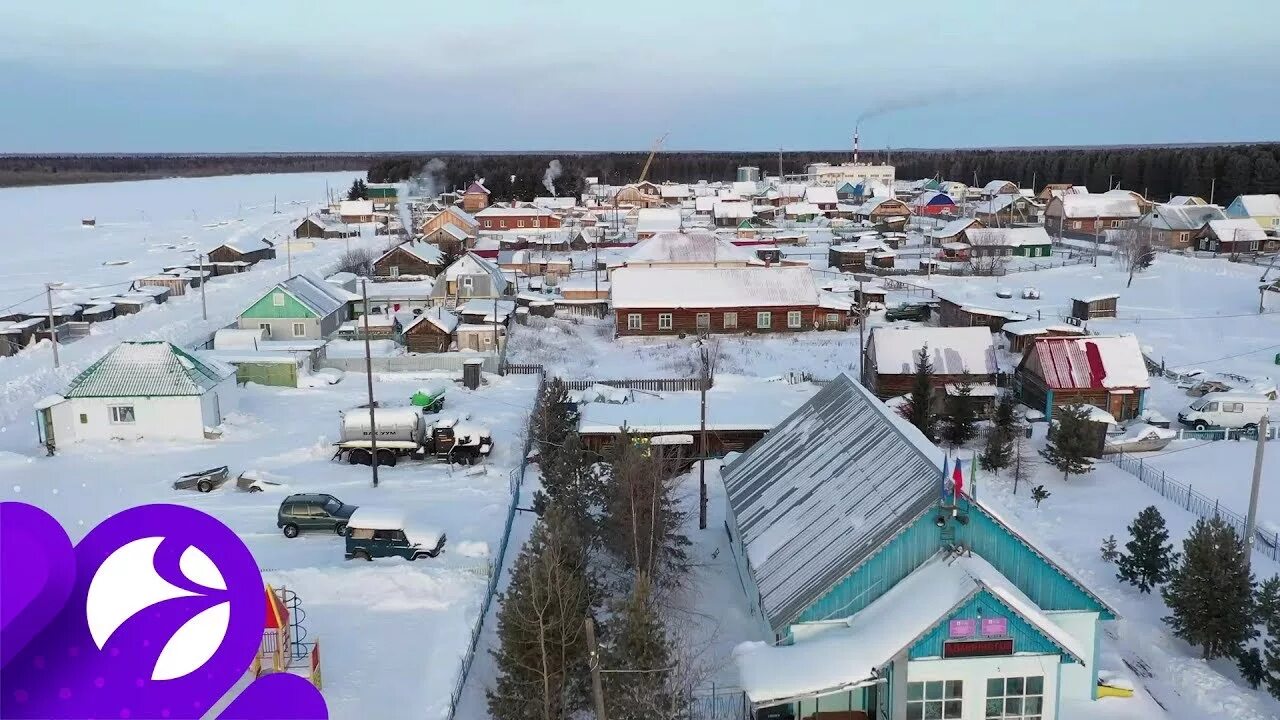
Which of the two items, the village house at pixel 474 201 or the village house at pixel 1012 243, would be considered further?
the village house at pixel 474 201

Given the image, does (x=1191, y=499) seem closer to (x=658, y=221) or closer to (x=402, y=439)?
(x=402, y=439)

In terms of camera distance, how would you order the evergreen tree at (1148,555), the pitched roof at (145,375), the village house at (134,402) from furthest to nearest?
the pitched roof at (145,375) < the village house at (134,402) < the evergreen tree at (1148,555)

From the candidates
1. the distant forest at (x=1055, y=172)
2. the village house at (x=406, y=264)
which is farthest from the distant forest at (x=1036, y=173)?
the village house at (x=406, y=264)

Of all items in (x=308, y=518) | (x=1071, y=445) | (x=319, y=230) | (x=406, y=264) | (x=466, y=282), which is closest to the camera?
(x=308, y=518)

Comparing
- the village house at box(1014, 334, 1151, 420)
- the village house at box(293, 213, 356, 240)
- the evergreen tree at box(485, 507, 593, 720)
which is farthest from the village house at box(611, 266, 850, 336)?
the village house at box(293, 213, 356, 240)

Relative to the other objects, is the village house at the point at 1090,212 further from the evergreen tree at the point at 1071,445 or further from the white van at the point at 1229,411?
the evergreen tree at the point at 1071,445

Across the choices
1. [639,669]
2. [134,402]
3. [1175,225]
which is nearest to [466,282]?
[134,402]
